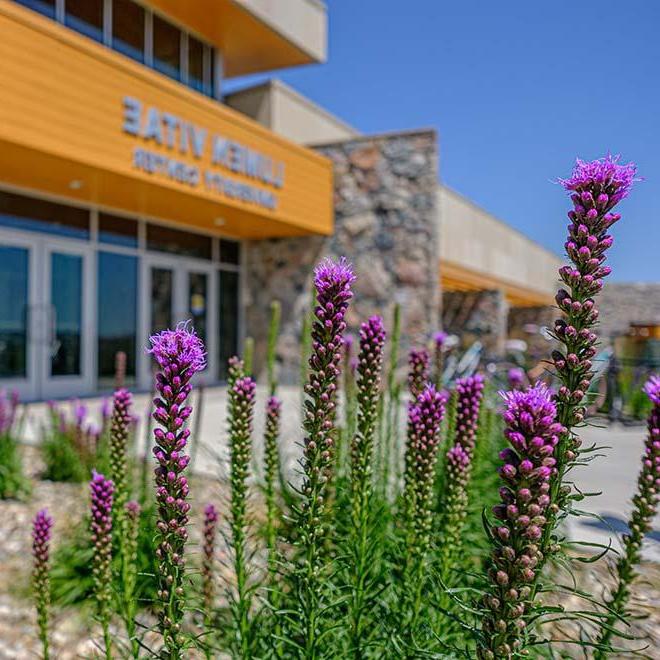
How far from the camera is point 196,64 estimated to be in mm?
14922

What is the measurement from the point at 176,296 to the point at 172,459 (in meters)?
13.5

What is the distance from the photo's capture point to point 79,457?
504cm

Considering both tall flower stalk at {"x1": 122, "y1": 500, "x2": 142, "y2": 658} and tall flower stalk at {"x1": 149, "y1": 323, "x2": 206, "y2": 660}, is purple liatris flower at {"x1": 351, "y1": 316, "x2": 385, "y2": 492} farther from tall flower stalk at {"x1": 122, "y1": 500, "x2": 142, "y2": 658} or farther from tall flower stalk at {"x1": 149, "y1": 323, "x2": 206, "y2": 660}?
tall flower stalk at {"x1": 122, "y1": 500, "x2": 142, "y2": 658}

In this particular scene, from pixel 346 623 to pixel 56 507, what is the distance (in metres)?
3.83

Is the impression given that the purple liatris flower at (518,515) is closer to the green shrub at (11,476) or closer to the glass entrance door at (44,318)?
the green shrub at (11,476)

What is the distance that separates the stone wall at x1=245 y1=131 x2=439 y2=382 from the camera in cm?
1379

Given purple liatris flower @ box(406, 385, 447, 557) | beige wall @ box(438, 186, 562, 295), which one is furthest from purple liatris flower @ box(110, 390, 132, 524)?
beige wall @ box(438, 186, 562, 295)

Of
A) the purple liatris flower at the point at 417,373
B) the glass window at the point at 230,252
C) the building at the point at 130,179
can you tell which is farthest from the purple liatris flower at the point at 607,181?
the glass window at the point at 230,252

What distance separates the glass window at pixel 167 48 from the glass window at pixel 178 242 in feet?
11.5

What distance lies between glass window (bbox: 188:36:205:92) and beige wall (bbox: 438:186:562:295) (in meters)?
6.46

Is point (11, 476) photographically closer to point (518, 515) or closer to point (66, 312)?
point (518, 515)

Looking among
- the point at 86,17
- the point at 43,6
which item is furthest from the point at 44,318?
the point at 86,17

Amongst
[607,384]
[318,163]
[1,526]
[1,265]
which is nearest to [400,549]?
[1,526]

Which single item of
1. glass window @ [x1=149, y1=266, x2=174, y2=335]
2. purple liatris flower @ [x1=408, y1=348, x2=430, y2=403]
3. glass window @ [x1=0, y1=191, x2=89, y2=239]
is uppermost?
glass window @ [x1=0, y1=191, x2=89, y2=239]
